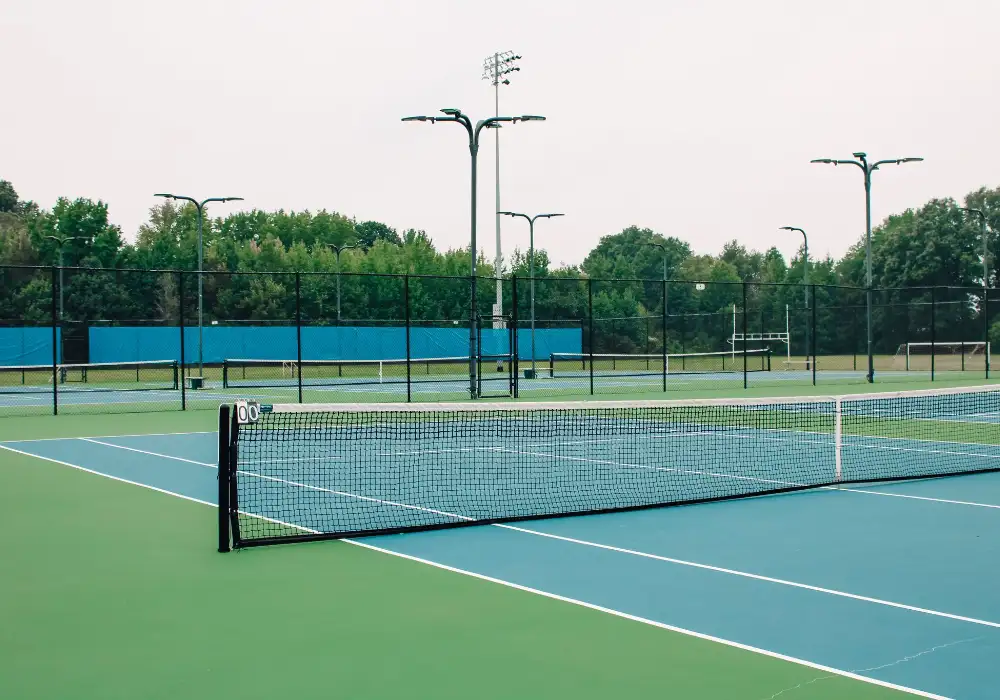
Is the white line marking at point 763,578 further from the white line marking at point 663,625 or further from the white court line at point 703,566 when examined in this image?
the white line marking at point 663,625

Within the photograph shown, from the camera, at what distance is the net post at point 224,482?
7.31 metres

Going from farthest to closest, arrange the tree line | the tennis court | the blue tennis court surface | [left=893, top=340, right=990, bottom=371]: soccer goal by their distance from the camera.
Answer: the tree line
[left=893, top=340, right=990, bottom=371]: soccer goal
the blue tennis court surface
the tennis court

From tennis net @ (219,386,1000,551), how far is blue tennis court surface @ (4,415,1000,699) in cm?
20

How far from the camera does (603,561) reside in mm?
7000

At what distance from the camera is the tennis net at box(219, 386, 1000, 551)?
28.1 ft

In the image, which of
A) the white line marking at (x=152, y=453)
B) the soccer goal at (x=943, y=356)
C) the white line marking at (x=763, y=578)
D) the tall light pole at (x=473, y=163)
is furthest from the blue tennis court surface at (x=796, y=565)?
the soccer goal at (x=943, y=356)

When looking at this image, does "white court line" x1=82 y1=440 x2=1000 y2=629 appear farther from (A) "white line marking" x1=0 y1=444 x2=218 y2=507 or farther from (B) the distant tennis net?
(B) the distant tennis net

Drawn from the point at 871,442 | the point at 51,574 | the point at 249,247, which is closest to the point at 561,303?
the point at 249,247

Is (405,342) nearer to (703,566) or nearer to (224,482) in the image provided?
(224,482)

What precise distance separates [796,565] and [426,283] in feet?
167

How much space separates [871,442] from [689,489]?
519 centimetres

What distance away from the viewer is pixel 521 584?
639 centimetres

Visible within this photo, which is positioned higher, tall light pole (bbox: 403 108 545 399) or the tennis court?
tall light pole (bbox: 403 108 545 399)

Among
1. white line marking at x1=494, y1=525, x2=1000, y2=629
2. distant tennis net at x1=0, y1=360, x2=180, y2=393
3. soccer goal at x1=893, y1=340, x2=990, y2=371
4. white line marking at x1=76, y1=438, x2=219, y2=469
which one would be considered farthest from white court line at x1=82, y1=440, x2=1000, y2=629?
soccer goal at x1=893, y1=340, x2=990, y2=371
